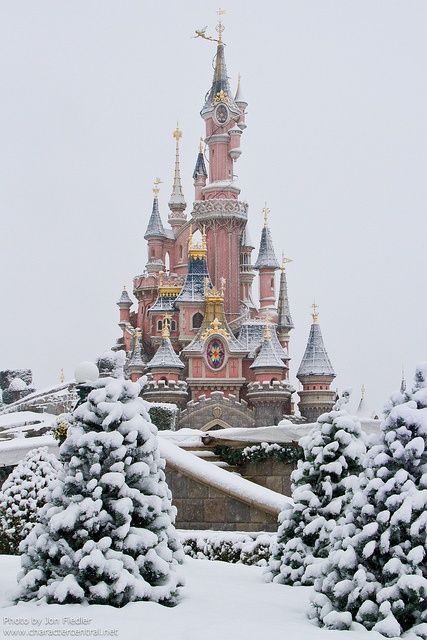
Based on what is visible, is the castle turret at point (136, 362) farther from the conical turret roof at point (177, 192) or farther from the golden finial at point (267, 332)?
the conical turret roof at point (177, 192)

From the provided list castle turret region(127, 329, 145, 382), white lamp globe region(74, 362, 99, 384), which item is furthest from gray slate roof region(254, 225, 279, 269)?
white lamp globe region(74, 362, 99, 384)

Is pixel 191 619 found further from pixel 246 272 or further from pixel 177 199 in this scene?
pixel 177 199

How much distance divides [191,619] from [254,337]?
153 feet

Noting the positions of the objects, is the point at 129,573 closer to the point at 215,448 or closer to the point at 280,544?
the point at 280,544

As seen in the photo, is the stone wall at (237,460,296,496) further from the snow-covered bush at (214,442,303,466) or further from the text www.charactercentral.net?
the text www.charactercentral.net

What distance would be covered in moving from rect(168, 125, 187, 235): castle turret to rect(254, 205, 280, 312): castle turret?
9388 millimetres

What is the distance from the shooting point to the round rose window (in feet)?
164

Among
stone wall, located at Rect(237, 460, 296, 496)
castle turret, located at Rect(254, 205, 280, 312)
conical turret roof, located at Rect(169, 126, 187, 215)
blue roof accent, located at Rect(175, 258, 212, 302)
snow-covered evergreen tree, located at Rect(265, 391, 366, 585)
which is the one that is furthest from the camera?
conical turret roof, located at Rect(169, 126, 187, 215)

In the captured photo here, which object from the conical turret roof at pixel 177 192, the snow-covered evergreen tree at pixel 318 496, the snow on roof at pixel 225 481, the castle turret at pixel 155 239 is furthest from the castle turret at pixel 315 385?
the snow-covered evergreen tree at pixel 318 496

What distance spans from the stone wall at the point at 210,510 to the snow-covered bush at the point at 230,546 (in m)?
1.19

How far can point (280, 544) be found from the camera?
9.00m

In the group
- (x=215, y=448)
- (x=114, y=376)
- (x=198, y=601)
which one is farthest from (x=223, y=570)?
Answer: (x=215, y=448)

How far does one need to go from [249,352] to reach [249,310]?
20.0ft

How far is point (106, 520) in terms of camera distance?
22.6 feet
